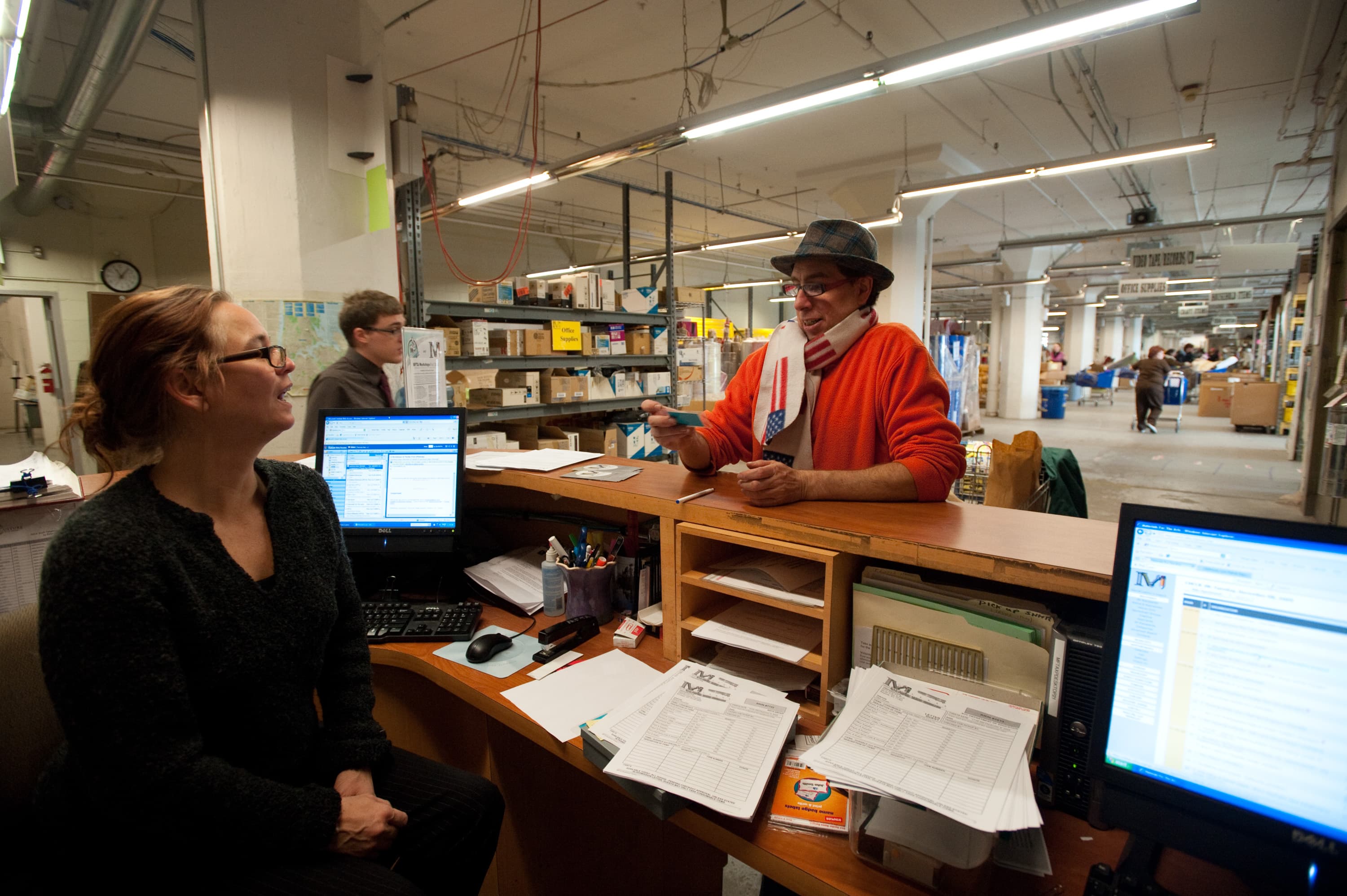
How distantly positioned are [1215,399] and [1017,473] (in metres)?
17.1

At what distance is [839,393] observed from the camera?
1777 millimetres

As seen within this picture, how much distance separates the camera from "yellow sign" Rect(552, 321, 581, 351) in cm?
499

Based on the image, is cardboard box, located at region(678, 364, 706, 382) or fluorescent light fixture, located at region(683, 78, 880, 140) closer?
fluorescent light fixture, located at region(683, 78, 880, 140)

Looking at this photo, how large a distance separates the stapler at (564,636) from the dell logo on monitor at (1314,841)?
1.30 m

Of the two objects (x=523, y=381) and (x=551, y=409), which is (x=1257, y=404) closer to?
(x=551, y=409)

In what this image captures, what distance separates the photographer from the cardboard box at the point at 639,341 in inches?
233

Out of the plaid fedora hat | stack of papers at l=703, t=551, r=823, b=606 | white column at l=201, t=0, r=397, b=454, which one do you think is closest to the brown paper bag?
the plaid fedora hat

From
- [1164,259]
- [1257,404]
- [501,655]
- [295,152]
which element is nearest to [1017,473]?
[501,655]

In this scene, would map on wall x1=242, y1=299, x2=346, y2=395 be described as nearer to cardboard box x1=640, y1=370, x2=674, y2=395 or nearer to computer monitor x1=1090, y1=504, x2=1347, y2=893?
cardboard box x1=640, y1=370, x2=674, y2=395

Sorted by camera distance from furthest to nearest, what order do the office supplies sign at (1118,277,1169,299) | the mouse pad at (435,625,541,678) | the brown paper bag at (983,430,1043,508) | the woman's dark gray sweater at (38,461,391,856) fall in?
the office supplies sign at (1118,277,1169,299)
the brown paper bag at (983,430,1043,508)
the mouse pad at (435,625,541,678)
the woman's dark gray sweater at (38,461,391,856)

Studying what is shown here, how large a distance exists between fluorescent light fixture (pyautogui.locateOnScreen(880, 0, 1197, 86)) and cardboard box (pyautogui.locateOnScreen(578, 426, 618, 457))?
334 centimetres

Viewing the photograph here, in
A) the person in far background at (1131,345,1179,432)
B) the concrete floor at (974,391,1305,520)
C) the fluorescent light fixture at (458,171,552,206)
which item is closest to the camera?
the fluorescent light fixture at (458,171,552,206)

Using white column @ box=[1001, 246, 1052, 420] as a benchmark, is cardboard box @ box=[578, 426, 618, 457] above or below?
below

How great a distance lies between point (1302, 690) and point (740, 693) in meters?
0.78
